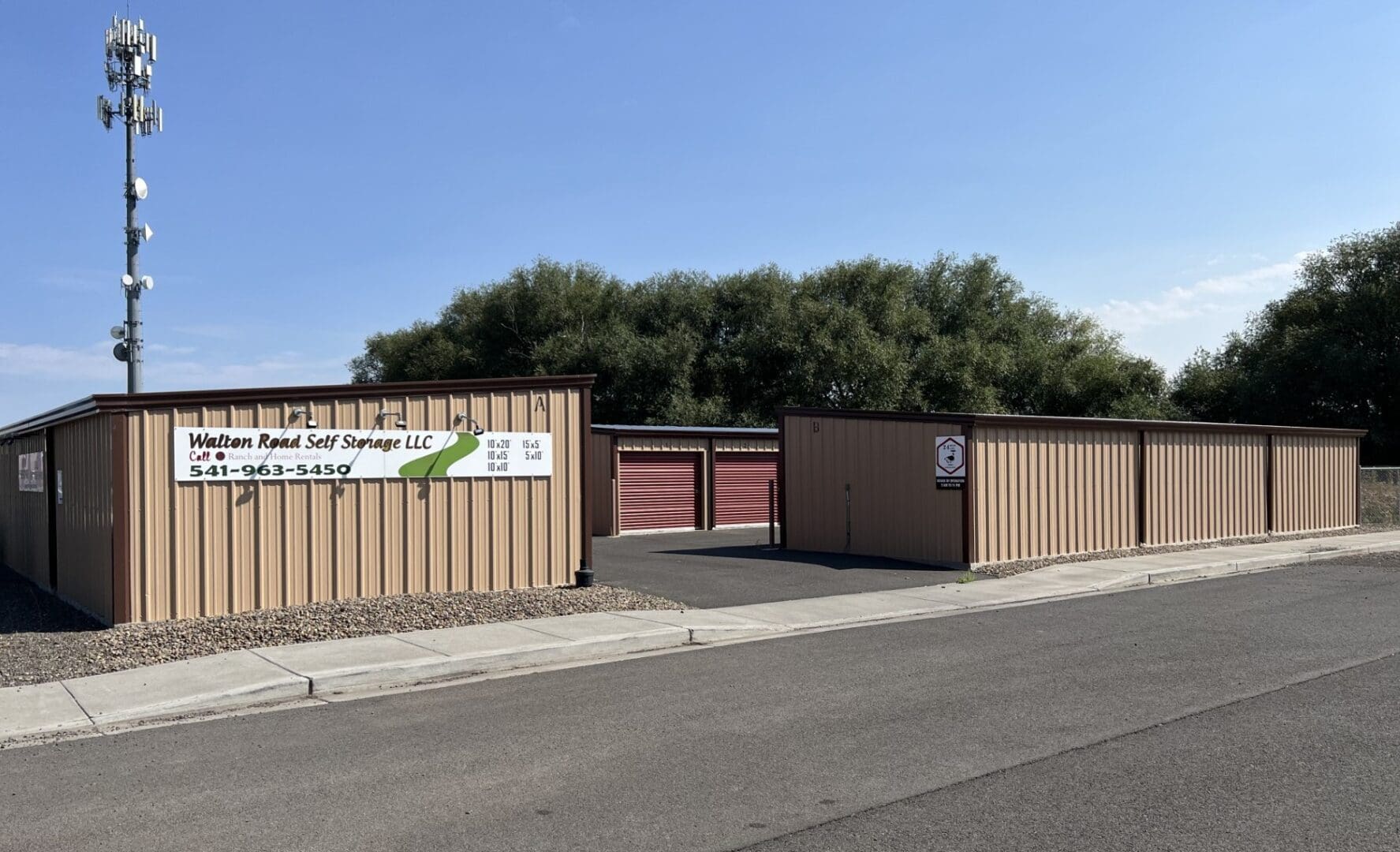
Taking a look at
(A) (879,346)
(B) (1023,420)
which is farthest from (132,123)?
(A) (879,346)

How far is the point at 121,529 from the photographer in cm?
1199

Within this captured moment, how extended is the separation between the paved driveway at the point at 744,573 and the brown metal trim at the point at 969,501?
468 millimetres

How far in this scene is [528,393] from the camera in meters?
15.5

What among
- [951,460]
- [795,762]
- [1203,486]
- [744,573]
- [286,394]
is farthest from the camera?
[1203,486]

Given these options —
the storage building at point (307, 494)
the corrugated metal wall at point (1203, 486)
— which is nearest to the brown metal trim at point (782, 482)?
the corrugated metal wall at point (1203, 486)

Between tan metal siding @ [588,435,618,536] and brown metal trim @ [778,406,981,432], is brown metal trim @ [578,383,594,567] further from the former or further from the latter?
tan metal siding @ [588,435,618,536]

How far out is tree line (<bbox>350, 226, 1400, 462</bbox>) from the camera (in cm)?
4494

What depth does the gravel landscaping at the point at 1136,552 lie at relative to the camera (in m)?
18.6

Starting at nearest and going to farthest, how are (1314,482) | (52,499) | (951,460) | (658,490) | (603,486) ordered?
(52,499) → (951,460) → (1314,482) → (603,486) → (658,490)

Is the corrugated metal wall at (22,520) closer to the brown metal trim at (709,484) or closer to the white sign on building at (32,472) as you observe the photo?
the white sign on building at (32,472)

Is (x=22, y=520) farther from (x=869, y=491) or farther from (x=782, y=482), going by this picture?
(x=869, y=491)

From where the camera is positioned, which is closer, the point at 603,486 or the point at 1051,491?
the point at 1051,491

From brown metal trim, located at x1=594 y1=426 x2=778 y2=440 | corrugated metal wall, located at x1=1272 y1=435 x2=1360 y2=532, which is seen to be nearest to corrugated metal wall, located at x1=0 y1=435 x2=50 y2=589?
brown metal trim, located at x1=594 y1=426 x2=778 y2=440

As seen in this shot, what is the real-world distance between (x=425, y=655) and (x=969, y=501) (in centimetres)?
1079
